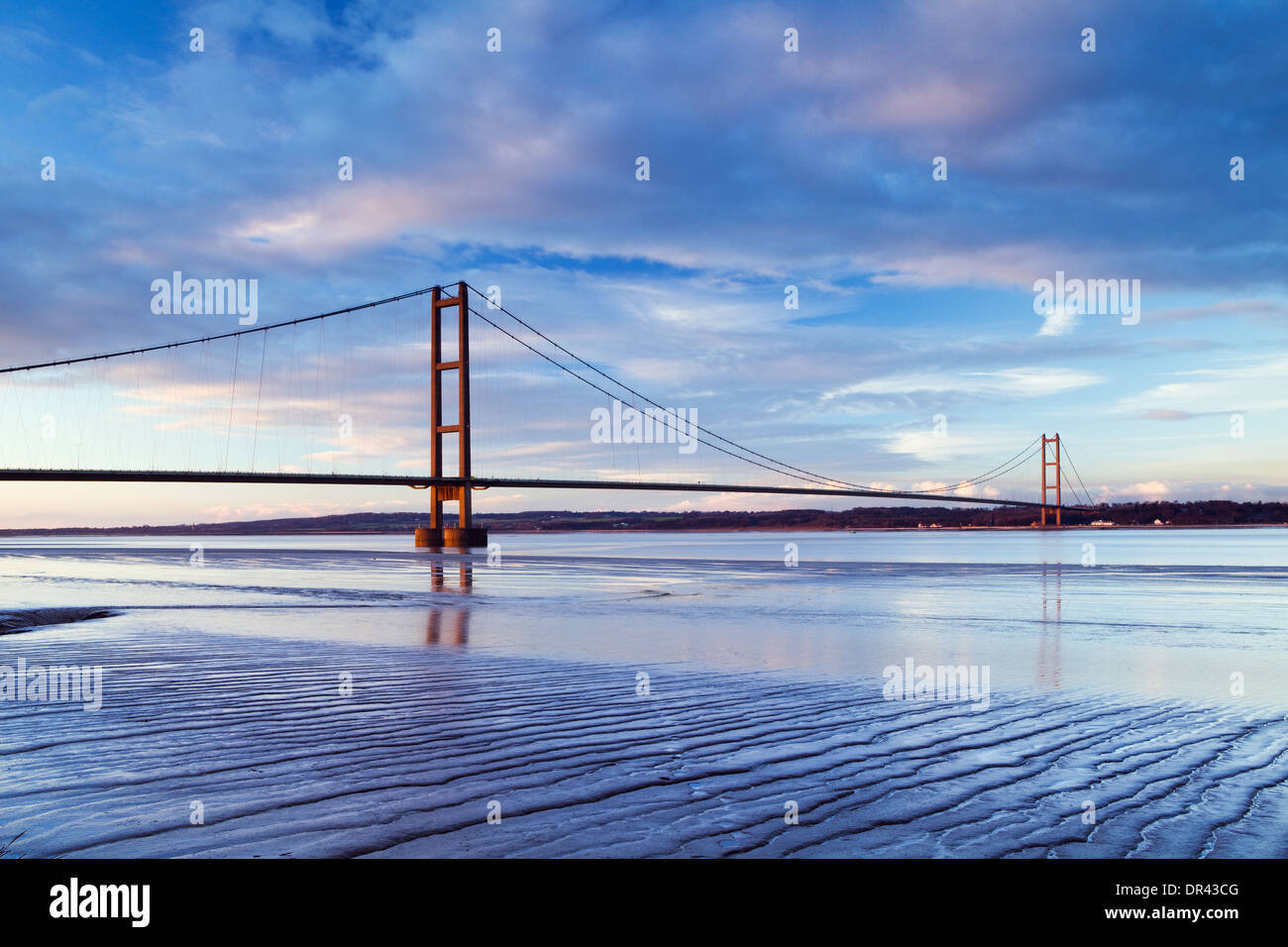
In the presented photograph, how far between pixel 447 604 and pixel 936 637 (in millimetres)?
8720

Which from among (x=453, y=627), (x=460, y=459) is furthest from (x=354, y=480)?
(x=453, y=627)

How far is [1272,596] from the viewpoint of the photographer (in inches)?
657

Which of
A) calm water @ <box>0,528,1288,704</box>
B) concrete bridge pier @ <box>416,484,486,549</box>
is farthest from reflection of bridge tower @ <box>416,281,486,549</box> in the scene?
calm water @ <box>0,528,1288,704</box>

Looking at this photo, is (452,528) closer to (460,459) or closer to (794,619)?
(460,459)

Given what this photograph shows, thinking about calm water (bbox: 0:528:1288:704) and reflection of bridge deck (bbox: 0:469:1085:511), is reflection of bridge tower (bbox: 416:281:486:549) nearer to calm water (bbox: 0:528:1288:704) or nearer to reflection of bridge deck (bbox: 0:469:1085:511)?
reflection of bridge deck (bbox: 0:469:1085:511)

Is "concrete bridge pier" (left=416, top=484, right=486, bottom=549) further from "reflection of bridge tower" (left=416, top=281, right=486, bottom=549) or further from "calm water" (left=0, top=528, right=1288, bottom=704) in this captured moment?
"calm water" (left=0, top=528, right=1288, bottom=704)

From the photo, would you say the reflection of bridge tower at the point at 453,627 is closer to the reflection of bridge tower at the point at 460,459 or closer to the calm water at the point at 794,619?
the calm water at the point at 794,619

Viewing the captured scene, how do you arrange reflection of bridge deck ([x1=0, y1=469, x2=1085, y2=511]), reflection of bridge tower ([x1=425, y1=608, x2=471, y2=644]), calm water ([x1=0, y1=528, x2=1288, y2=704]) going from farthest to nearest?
reflection of bridge deck ([x1=0, y1=469, x2=1085, y2=511]) < reflection of bridge tower ([x1=425, y1=608, x2=471, y2=644]) < calm water ([x1=0, y1=528, x2=1288, y2=704])

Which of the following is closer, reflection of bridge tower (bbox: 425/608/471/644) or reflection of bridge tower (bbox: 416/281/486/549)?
reflection of bridge tower (bbox: 425/608/471/644)

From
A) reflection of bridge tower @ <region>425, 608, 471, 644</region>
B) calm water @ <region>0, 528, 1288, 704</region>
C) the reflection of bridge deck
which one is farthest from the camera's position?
the reflection of bridge deck

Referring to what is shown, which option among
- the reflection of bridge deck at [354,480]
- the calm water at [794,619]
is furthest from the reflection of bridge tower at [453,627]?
the reflection of bridge deck at [354,480]

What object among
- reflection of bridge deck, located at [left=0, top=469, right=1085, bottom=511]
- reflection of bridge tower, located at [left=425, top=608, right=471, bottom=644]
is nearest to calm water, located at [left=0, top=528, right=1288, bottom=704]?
reflection of bridge tower, located at [left=425, top=608, right=471, bottom=644]
